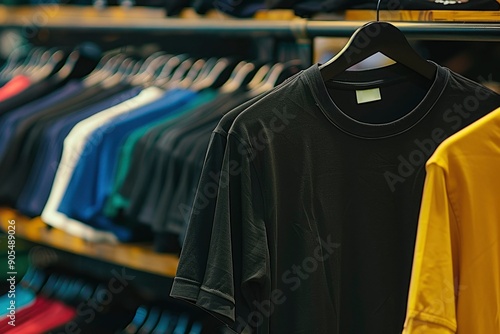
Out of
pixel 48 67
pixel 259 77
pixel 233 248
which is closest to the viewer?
pixel 233 248

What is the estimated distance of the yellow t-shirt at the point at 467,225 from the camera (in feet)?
3.34

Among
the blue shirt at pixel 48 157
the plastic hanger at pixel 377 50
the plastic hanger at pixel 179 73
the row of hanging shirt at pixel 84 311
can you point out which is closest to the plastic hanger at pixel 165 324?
the row of hanging shirt at pixel 84 311

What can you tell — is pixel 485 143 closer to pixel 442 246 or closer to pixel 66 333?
pixel 442 246

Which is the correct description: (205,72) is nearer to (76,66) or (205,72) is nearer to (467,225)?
(76,66)

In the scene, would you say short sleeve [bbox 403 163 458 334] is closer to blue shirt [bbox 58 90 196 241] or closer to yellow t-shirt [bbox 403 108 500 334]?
yellow t-shirt [bbox 403 108 500 334]

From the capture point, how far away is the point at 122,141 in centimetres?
177

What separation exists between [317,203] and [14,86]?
136 centimetres

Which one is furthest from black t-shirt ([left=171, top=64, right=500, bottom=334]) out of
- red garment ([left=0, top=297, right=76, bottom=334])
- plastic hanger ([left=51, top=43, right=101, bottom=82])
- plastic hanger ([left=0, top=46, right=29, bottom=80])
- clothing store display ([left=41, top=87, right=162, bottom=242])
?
plastic hanger ([left=0, top=46, right=29, bottom=80])

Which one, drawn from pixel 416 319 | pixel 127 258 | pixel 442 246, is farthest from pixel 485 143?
pixel 127 258

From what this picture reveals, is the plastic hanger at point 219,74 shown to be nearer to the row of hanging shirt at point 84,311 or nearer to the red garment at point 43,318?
the row of hanging shirt at point 84,311

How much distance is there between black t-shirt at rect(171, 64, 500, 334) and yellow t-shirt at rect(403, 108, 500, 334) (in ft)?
0.57

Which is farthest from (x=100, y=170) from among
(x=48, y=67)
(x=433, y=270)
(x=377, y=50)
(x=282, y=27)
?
(x=433, y=270)

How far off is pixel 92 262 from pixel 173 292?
1247 mm

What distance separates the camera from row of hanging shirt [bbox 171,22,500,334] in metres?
1.19
